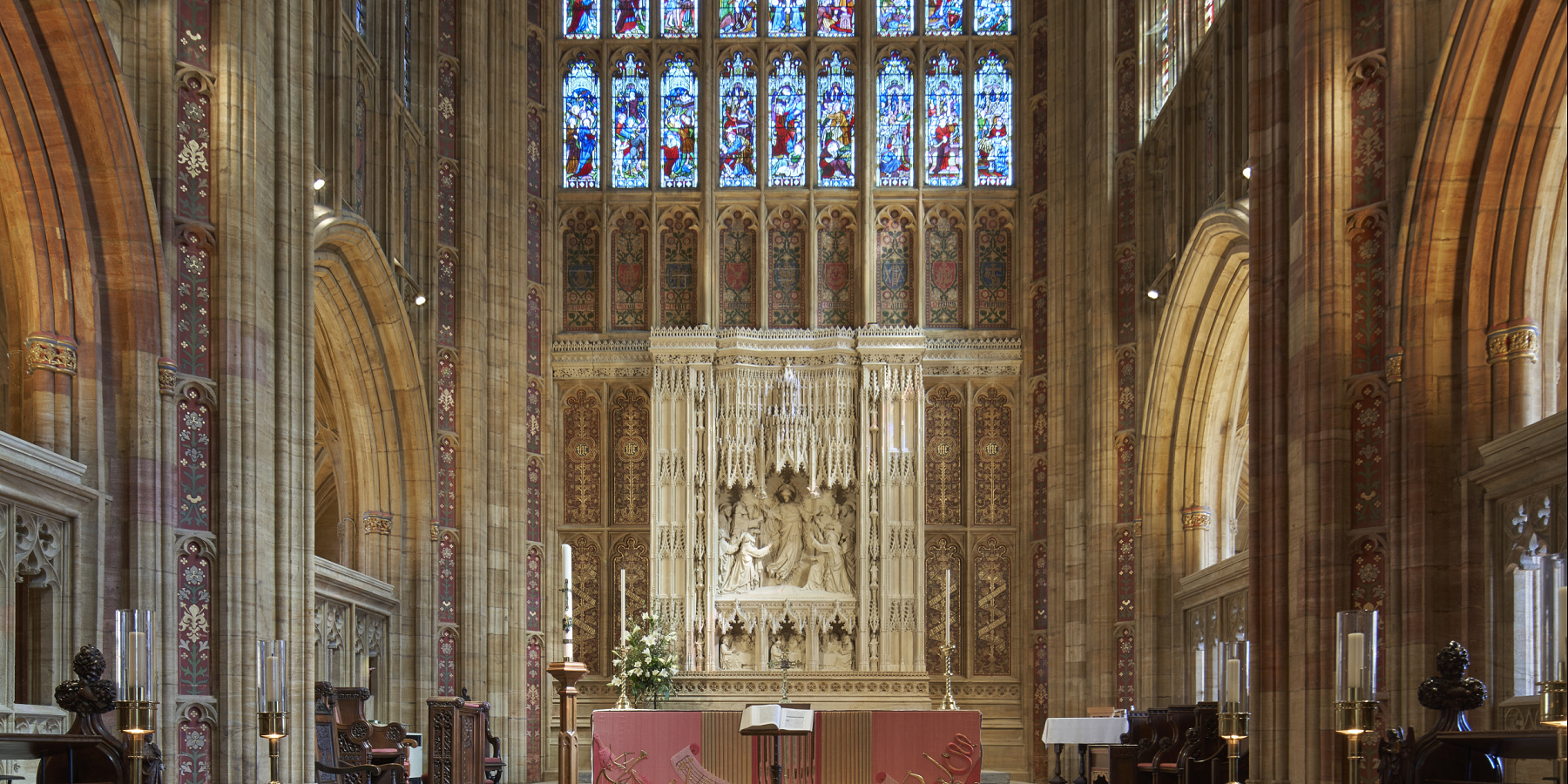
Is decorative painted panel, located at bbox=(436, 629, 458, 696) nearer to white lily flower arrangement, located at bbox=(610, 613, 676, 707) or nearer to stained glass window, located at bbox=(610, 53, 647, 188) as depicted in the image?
white lily flower arrangement, located at bbox=(610, 613, 676, 707)

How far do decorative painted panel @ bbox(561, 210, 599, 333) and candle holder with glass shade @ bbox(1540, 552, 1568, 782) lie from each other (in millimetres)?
15438

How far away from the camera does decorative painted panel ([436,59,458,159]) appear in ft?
58.2

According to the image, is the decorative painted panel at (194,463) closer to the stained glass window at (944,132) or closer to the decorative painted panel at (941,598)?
the decorative painted panel at (941,598)

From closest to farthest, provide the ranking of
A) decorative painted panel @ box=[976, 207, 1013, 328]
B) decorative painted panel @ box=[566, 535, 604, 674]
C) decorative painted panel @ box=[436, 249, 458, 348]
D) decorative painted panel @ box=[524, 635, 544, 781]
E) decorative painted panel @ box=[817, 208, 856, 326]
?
decorative painted panel @ box=[436, 249, 458, 348]
decorative painted panel @ box=[524, 635, 544, 781]
decorative painted panel @ box=[566, 535, 604, 674]
decorative painted panel @ box=[976, 207, 1013, 328]
decorative painted panel @ box=[817, 208, 856, 326]

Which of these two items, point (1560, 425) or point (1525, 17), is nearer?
point (1560, 425)

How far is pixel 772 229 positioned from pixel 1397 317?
1122 cm

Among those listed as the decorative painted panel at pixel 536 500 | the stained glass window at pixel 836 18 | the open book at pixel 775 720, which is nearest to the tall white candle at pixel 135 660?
the open book at pixel 775 720

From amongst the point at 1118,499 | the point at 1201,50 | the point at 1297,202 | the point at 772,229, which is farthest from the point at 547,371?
the point at 1297,202

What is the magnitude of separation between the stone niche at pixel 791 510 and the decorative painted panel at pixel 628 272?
827mm

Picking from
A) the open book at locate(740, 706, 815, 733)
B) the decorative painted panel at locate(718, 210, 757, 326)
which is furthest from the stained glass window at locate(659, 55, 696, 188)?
the open book at locate(740, 706, 815, 733)

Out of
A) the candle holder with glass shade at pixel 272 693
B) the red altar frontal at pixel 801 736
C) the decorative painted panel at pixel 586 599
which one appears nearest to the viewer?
the candle holder with glass shade at pixel 272 693

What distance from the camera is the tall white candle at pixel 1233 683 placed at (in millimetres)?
7320

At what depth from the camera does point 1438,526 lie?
924cm

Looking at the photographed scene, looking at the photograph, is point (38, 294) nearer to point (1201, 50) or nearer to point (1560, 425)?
point (1560, 425)
